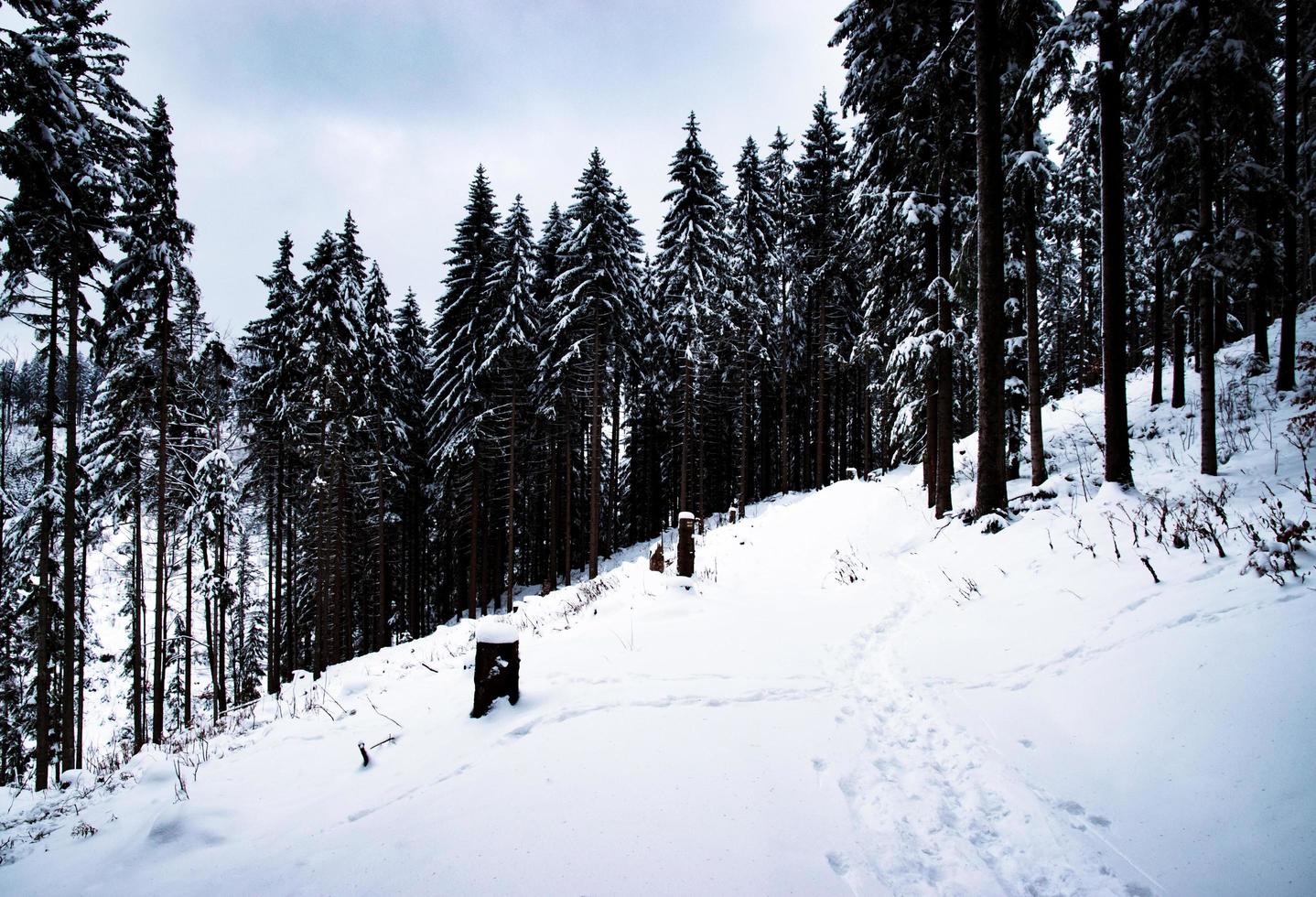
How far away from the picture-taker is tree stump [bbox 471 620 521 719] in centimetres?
513

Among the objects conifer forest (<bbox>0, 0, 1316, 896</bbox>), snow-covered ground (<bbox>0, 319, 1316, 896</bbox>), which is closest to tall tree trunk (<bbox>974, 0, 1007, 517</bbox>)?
conifer forest (<bbox>0, 0, 1316, 896</bbox>)

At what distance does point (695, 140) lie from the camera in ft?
75.3

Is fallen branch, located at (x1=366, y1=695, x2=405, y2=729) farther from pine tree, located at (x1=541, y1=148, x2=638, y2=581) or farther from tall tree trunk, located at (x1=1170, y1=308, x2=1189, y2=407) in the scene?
tall tree trunk, located at (x1=1170, y1=308, x2=1189, y2=407)

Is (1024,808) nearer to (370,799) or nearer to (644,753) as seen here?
(644,753)

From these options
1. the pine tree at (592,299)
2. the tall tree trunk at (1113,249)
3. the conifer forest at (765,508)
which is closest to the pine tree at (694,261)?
the conifer forest at (765,508)

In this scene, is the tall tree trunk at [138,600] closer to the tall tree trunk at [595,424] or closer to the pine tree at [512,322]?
the pine tree at [512,322]

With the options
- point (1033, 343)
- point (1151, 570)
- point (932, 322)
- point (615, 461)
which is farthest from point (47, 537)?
point (1033, 343)

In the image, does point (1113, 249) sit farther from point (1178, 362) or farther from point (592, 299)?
point (592, 299)

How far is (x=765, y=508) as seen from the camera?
2489 cm

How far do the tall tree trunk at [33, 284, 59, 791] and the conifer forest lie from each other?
0.10 metres

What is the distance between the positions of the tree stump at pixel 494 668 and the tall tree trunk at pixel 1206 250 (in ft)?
41.8

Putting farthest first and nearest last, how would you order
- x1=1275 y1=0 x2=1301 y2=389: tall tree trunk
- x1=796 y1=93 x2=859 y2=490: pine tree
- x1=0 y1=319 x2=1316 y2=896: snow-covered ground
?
x1=796 y1=93 x2=859 y2=490: pine tree < x1=1275 y1=0 x2=1301 y2=389: tall tree trunk < x1=0 y1=319 x2=1316 y2=896: snow-covered ground

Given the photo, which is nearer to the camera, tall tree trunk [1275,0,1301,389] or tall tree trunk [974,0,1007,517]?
tall tree trunk [974,0,1007,517]

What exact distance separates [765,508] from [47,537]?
74.6ft
